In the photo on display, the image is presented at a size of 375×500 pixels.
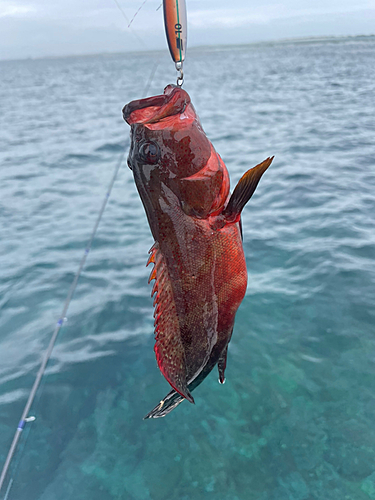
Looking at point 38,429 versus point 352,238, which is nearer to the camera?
point 38,429

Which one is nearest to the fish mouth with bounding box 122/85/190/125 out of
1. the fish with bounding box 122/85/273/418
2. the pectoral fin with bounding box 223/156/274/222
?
the fish with bounding box 122/85/273/418

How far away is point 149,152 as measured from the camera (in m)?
2.04

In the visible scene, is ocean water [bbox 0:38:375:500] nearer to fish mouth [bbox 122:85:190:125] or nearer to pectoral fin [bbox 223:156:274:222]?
pectoral fin [bbox 223:156:274:222]

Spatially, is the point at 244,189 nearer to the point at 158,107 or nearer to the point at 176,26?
the point at 158,107

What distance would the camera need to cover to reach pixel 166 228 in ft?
7.02

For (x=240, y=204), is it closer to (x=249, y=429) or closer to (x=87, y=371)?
(x=249, y=429)

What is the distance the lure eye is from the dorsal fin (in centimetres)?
45

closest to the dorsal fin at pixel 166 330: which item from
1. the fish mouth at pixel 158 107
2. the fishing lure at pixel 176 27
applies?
the fish mouth at pixel 158 107

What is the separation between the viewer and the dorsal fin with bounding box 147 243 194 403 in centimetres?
208

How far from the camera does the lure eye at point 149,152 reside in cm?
203

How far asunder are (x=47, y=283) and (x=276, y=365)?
13.2ft

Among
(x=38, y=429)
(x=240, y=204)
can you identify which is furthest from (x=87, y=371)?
(x=240, y=204)

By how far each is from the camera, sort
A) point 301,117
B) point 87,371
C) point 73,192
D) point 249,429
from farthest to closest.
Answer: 1. point 301,117
2. point 73,192
3. point 87,371
4. point 249,429

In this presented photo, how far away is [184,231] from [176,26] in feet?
3.44
